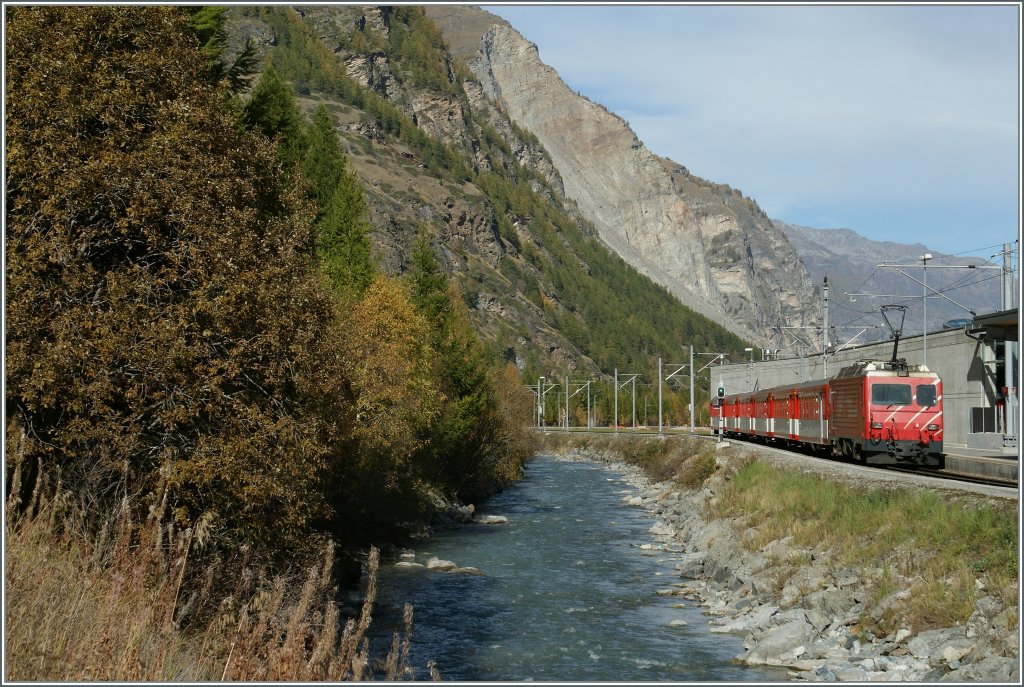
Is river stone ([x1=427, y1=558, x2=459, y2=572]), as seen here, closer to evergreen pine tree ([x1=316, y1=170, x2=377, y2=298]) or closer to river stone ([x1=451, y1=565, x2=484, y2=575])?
river stone ([x1=451, y1=565, x2=484, y2=575])

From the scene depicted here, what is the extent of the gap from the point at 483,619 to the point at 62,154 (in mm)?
13728

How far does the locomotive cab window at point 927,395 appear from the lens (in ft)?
122

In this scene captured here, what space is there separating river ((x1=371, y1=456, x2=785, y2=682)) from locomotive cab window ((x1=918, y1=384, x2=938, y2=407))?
10577 mm

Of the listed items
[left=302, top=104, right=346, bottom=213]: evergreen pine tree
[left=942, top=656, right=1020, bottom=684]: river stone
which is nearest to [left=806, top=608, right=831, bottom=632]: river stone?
[left=942, top=656, right=1020, bottom=684]: river stone

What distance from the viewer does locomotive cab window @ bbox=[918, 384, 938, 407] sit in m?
37.3

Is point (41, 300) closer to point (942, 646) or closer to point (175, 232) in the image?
point (175, 232)

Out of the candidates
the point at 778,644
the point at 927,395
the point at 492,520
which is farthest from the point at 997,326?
the point at 778,644

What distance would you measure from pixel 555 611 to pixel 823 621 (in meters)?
6.61

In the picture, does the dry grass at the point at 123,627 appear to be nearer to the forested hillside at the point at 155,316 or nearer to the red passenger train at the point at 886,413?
the forested hillside at the point at 155,316

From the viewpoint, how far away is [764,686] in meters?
12.1

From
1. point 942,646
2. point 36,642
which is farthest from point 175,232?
point 942,646

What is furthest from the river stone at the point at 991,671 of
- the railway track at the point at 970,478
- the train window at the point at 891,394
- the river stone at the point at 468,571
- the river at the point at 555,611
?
the train window at the point at 891,394

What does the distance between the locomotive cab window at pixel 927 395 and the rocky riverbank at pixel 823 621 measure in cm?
825

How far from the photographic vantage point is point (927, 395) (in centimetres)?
3747
